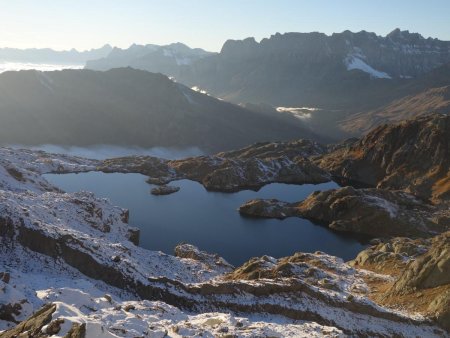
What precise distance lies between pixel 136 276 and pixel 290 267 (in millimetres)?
23371

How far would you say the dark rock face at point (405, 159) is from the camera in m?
128

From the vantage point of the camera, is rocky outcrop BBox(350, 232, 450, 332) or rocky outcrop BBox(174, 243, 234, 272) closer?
rocky outcrop BBox(350, 232, 450, 332)

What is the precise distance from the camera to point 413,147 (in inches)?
5679

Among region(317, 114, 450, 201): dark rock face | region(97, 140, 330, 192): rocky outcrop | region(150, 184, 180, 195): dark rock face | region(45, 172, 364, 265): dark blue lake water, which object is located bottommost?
region(45, 172, 364, 265): dark blue lake water

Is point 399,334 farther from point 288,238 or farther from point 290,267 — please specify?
point 288,238

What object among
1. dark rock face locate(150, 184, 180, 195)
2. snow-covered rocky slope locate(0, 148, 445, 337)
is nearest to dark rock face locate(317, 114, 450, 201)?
dark rock face locate(150, 184, 180, 195)

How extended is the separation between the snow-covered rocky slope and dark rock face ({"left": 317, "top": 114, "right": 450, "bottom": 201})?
78.8 metres

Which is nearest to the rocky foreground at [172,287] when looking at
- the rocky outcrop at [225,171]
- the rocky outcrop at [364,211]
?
the rocky outcrop at [364,211]

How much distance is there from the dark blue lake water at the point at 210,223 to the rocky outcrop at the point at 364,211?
12.4 ft

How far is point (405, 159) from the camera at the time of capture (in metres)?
Answer: 144

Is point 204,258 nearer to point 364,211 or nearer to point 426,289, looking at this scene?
point 426,289

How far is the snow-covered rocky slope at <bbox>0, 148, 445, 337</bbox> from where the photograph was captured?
25.1m

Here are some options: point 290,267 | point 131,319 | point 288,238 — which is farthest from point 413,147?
point 131,319

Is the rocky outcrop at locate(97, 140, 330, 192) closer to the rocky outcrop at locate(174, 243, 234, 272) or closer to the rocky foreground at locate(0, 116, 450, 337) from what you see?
the rocky outcrop at locate(174, 243, 234, 272)
